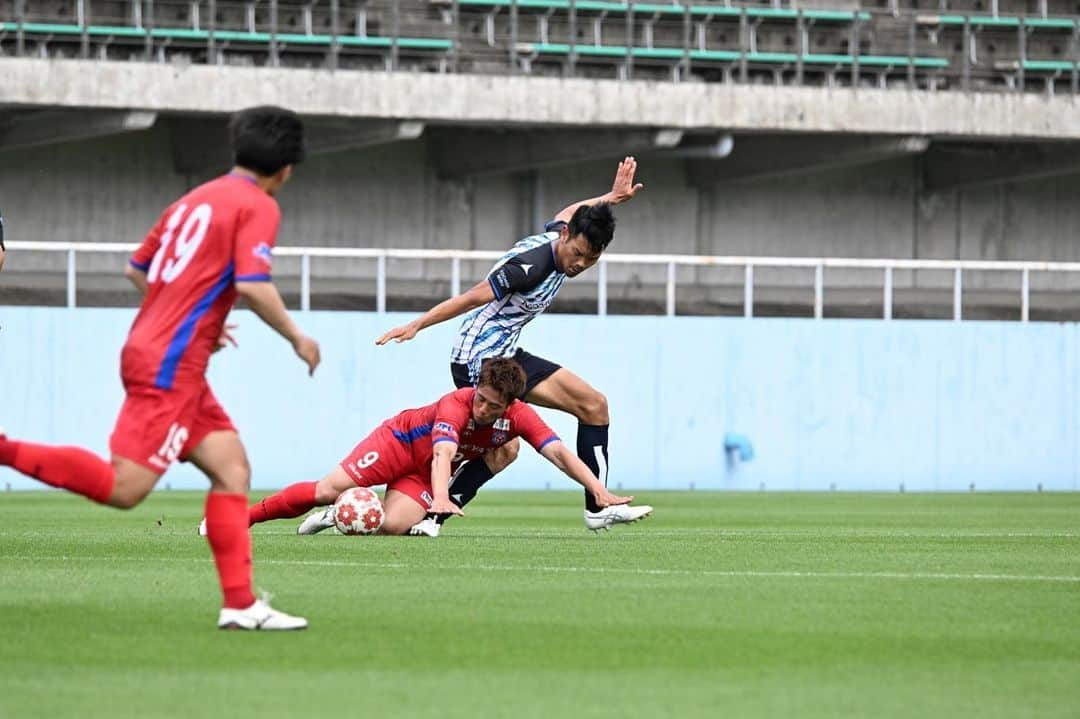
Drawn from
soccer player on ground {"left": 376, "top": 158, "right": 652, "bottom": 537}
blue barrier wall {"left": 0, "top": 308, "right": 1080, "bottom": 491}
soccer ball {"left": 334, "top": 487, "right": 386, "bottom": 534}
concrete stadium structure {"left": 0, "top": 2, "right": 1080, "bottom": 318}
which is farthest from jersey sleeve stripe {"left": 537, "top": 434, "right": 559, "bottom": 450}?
concrete stadium structure {"left": 0, "top": 2, "right": 1080, "bottom": 318}

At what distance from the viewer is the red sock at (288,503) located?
11.8 meters

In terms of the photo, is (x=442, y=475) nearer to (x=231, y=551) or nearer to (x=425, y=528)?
(x=425, y=528)

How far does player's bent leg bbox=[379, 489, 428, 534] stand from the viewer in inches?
481

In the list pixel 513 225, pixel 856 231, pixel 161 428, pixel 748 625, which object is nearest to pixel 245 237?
pixel 161 428

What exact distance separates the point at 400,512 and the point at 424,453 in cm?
45

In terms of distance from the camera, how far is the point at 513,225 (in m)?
34.6

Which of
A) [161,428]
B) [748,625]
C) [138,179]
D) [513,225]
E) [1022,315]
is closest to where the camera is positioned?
[161,428]

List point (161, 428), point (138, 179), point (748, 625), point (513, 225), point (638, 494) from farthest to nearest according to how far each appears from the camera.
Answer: point (513, 225) → point (138, 179) → point (638, 494) → point (748, 625) → point (161, 428)

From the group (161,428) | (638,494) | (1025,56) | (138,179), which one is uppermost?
(1025,56)

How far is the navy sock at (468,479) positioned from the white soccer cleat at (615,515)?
70 centimetres

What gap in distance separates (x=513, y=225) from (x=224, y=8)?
20.9 feet

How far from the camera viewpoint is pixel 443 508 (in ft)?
36.6

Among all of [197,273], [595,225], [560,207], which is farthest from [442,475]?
[560,207]

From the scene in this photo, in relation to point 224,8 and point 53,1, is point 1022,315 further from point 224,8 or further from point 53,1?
point 53,1
